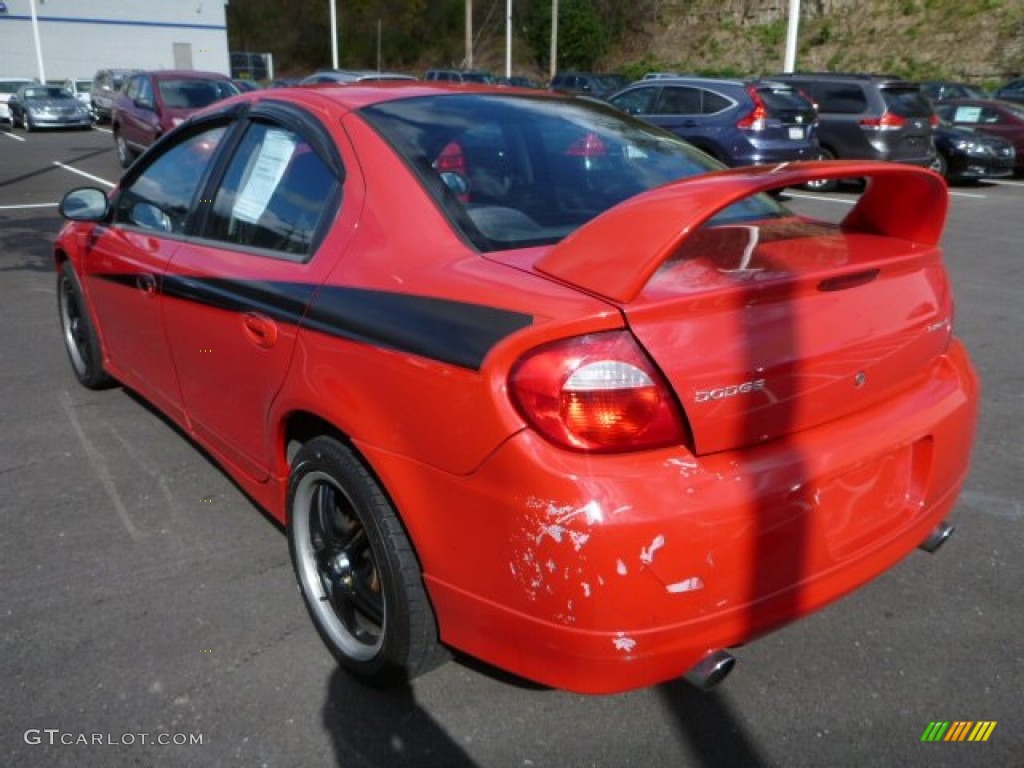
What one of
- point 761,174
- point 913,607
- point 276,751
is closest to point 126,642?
point 276,751

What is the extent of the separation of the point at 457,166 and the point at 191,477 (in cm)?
198

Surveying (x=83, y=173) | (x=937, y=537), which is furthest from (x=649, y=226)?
(x=83, y=173)

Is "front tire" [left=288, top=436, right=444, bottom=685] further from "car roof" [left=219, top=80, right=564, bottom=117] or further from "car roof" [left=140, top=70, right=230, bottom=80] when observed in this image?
"car roof" [left=140, top=70, right=230, bottom=80]

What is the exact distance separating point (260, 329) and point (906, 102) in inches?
571

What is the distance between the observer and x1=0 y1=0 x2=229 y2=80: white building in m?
45.6

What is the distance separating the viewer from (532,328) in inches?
78.7

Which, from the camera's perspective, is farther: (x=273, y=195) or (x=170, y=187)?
(x=170, y=187)

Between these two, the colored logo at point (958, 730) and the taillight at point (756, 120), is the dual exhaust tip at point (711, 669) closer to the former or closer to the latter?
the colored logo at point (958, 730)

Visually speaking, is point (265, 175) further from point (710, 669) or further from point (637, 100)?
point (637, 100)

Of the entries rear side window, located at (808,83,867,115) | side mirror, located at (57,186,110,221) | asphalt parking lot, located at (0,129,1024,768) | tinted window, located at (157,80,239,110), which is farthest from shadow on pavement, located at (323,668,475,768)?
rear side window, located at (808,83,867,115)

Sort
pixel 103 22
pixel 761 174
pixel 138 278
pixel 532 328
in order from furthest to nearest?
pixel 103 22 → pixel 138 278 → pixel 761 174 → pixel 532 328

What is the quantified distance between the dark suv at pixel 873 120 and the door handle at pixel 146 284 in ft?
41.7

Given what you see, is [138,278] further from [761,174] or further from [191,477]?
[761,174]

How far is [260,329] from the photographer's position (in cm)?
278
